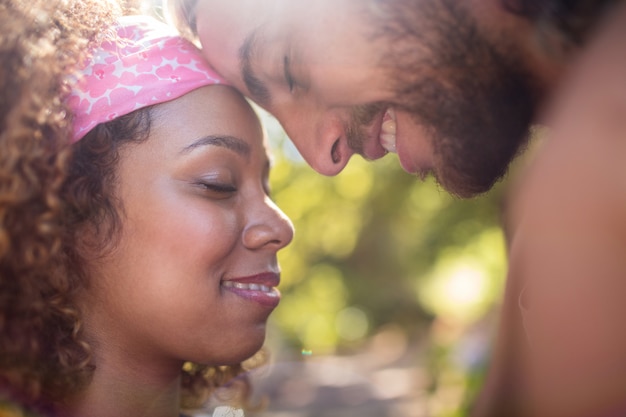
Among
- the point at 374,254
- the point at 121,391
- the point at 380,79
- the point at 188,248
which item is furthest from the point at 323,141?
the point at 374,254

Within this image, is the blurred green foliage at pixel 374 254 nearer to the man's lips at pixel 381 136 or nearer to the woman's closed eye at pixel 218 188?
the man's lips at pixel 381 136

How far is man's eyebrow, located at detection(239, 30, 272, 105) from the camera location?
2545 millimetres

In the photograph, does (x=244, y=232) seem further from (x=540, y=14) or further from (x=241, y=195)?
(x=540, y=14)

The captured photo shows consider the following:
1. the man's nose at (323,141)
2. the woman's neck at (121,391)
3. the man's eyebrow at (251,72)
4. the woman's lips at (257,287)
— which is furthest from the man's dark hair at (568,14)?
the woman's neck at (121,391)

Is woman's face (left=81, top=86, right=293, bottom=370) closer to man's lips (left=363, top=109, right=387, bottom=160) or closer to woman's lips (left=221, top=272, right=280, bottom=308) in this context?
woman's lips (left=221, top=272, right=280, bottom=308)

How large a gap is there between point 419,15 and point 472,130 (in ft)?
1.42

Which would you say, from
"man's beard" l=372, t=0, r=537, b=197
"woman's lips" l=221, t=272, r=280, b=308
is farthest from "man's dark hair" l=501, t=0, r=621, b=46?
"woman's lips" l=221, t=272, r=280, b=308

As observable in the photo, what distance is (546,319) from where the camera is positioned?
215 cm

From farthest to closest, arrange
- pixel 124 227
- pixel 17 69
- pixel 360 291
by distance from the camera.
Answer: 1. pixel 360 291
2. pixel 124 227
3. pixel 17 69

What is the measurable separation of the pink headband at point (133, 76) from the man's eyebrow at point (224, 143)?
20cm

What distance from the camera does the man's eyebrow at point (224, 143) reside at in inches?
99.3

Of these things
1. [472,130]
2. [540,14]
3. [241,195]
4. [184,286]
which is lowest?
[184,286]

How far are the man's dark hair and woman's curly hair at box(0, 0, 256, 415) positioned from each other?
136cm

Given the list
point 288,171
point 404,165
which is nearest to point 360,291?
point 288,171
